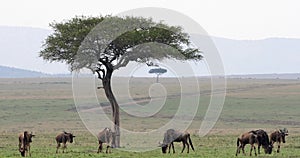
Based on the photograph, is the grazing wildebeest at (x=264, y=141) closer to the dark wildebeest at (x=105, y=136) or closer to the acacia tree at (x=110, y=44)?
the dark wildebeest at (x=105, y=136)

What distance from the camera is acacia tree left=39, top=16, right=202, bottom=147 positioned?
33.2 meters

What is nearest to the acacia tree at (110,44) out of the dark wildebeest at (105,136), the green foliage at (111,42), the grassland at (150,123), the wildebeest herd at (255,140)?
the green foliage at (111,42)

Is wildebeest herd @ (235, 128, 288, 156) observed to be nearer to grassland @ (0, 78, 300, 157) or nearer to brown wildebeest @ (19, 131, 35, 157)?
grassland @ (0, 78, 300, 157)

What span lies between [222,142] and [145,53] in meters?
6.75

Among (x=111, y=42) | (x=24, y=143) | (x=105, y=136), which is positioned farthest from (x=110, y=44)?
(x=24, y=143)

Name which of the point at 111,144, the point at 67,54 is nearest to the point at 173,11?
the point at 67,54

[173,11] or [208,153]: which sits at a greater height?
[173,11]

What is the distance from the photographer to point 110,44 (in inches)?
1314

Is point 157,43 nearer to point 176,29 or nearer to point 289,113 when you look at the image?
point 176,29

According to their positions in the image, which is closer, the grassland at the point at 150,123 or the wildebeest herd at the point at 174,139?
the wildebeest herd at the point at 174,139

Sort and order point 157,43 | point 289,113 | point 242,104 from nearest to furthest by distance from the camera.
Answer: point 157,43, point 289,113, point 242,104

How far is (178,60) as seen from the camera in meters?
35.3

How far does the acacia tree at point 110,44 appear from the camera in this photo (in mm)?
33188

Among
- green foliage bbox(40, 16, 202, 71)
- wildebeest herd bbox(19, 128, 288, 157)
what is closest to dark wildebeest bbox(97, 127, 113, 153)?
wildebeest herd bbox(19, 128, 288, 157)
